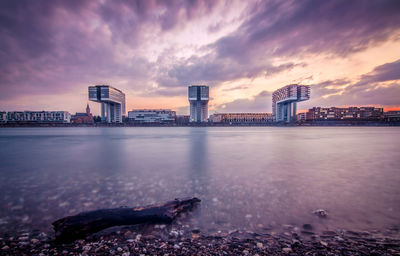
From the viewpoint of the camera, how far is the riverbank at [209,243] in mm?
2643

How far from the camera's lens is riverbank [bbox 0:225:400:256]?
2.64 metres

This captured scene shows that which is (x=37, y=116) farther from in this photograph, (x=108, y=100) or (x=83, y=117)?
(x=108, y=100)

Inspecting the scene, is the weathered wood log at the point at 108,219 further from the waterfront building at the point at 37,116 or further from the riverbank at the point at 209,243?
the waterfront building at the point at 37,116

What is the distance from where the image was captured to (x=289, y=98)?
391 ft

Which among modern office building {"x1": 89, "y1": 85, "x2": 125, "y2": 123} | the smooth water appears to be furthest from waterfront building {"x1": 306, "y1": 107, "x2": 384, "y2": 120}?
the smooth water

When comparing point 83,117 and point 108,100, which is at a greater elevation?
point 108,100

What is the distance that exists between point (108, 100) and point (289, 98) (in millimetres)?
128855

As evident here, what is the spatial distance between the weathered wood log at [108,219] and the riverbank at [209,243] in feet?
0.45

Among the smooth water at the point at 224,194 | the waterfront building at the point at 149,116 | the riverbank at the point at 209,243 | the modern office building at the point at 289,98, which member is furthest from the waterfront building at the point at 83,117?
the riverbank at the point at 209,243

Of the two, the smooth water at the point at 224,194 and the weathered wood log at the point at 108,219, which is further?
the smooth water at the point at 224,194

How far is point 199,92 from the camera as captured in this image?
137m

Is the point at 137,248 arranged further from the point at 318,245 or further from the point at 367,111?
the point at 367,111

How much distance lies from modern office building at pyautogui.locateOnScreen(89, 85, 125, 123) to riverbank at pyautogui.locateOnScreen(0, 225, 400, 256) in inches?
5270

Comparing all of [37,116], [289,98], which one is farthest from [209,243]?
[37,116]
